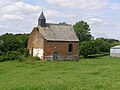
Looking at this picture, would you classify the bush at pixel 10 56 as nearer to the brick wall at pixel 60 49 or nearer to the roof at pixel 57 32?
the brick wall at pixel 60 49

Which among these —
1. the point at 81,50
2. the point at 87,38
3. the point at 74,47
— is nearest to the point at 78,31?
the point at 87,38

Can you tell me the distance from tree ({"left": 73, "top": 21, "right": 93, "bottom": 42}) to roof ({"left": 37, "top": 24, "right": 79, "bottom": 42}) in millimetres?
51412

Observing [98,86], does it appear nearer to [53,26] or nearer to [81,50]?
[53,26]

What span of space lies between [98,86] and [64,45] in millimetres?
49749

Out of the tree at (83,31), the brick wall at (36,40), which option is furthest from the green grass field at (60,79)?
the tree at (83,31)

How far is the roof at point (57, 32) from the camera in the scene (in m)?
69.1

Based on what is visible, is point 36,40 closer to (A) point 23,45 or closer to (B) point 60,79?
(A) point 23,45

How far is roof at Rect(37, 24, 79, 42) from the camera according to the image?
69.1 metres

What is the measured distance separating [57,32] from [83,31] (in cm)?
5605

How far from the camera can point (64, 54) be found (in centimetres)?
7156

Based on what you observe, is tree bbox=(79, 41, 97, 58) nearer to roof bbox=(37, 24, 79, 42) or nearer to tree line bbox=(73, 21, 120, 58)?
tree line bbox=(73, 21, 120, 58)

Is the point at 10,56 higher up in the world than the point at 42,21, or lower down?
lower down

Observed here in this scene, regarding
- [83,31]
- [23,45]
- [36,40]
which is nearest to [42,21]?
[36,40]

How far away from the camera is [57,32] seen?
233ft
